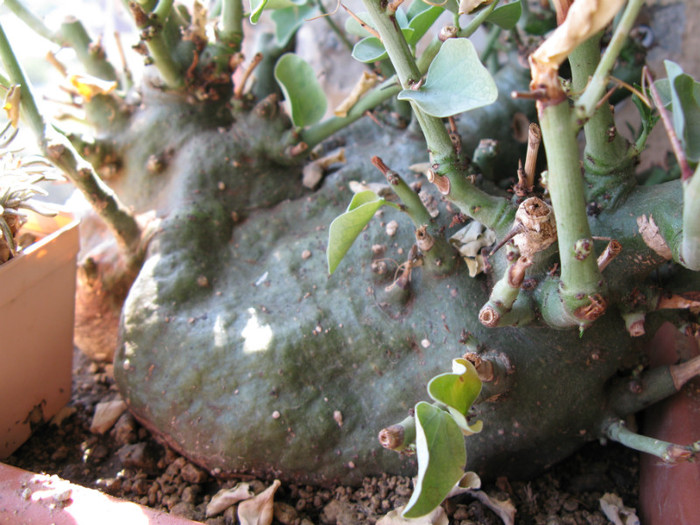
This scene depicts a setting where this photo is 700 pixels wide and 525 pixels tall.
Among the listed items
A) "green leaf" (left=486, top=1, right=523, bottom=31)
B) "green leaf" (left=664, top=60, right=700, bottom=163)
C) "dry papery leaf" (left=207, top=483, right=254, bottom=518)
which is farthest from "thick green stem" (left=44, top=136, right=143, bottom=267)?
"green leaf" (left=664, top=60, right=700, bottom=163)

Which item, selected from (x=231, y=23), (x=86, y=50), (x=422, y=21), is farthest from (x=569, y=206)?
(x=86, y=50)

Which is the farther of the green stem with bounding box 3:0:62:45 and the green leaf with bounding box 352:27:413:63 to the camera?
the green stem with bounding box 3:0:62:45

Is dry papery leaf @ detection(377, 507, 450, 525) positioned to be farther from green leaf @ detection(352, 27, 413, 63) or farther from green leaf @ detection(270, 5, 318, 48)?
green leaf @ detection(270, 5, 318, 48)

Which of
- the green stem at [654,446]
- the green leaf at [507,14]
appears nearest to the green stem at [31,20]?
the green leaf at [507,14]

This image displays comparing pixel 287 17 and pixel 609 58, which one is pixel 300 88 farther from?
pixel 609 58

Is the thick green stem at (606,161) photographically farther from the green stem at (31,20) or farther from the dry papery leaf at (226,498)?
the green stem at (31,20)

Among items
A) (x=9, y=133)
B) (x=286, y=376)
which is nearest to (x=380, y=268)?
(x=286, y=376)
